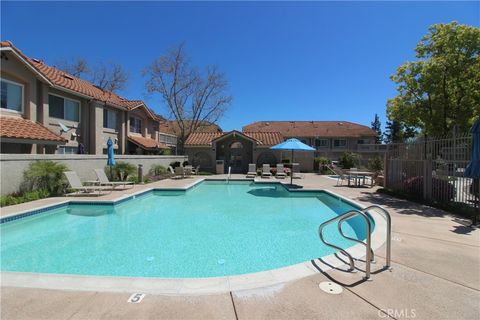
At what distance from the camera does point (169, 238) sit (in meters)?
7.96

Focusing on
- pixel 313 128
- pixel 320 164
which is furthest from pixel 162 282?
pixel 313 128

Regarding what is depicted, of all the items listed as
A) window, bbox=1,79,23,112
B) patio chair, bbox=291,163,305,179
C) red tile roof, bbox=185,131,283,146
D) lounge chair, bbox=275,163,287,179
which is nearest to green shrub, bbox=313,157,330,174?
patio chair, bbox=291,163,305,179

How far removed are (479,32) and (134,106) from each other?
25634mm

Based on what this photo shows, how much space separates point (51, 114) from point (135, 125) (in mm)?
10687

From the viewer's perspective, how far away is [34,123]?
15852mm

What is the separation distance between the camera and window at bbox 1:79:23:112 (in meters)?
14.9

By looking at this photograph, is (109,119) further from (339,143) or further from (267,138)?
(339,143)

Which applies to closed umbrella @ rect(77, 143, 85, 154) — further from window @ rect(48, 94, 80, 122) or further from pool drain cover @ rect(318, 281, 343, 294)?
pool drain cover @ rect(318, 281, 343, 294)

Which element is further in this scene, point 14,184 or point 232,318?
point 14,184

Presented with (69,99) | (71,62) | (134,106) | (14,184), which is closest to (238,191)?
(14,184)

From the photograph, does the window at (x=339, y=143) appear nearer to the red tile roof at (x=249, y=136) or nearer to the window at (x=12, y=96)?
the red tile roof at (x=249, y=136)

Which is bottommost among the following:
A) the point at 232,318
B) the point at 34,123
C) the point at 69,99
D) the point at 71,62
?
the point at 232,318

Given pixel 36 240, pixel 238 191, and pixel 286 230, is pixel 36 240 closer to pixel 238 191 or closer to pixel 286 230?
pixel 286 230

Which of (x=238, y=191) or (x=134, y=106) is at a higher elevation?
(x=134, y=106)
